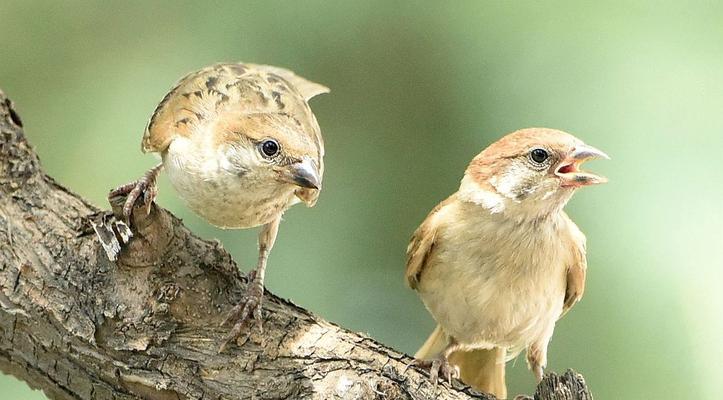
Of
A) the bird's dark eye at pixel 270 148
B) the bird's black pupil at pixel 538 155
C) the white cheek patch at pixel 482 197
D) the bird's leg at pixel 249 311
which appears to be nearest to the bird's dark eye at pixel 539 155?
the bird's black pupil at pixel 538 155

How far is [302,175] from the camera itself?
2092mm

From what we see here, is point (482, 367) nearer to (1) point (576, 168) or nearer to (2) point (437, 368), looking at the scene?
(2) point (437, 368)

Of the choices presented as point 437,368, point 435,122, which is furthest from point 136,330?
point 435,122

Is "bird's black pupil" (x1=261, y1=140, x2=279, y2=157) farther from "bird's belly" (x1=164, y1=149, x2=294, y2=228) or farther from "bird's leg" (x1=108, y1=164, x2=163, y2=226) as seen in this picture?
"bird's leg" (x1=108, y1=164, x2=163, y2=226)

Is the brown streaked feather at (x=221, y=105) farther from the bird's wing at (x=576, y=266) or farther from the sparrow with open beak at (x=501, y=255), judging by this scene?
the bird's wing at (x=576, y=266)

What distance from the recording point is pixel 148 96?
11.4 feet

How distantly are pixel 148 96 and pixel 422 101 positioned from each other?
1.04 meters

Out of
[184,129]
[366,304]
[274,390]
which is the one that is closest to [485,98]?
[366,304]

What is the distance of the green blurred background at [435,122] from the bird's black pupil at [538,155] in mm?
982

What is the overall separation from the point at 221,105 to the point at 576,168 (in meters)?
0.91

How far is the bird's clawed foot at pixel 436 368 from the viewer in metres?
2.23

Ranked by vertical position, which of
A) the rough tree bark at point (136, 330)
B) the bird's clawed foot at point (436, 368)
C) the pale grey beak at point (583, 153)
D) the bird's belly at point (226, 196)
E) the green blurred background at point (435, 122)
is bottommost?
the rough tree bark at point (136, 330)

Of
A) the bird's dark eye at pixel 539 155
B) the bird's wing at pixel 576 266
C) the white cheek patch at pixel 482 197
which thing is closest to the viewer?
the bird's dark eye at pixel 539 155

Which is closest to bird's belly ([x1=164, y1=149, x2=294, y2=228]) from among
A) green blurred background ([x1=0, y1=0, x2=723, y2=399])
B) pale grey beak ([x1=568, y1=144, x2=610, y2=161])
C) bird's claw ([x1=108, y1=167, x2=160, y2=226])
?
bird's claw ([x1=108, y1=167, x2=160, y2=226])
